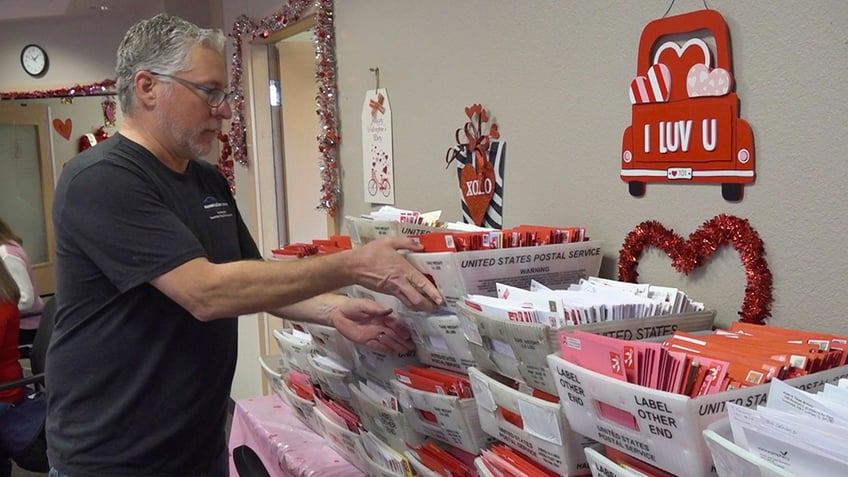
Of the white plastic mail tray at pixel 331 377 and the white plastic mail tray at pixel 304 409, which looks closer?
the white plastic mail tray at pixel 331 377

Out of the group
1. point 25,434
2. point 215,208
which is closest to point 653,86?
point 215,208

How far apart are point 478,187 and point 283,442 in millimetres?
897

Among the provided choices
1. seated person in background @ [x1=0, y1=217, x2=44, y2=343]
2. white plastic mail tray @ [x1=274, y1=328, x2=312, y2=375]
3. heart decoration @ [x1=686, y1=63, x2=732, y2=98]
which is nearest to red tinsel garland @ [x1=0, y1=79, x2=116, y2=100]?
seated person in background @ [x1=0, y1=217, x2=44, y2=343]

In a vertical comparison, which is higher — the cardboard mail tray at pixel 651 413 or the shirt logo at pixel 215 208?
the shirt logo at pixel 215 208

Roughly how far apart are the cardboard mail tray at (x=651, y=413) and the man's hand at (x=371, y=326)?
596mm

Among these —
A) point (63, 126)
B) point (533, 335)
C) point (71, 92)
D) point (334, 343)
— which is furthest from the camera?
point (63, 126)

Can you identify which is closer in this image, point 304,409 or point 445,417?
point 445,417

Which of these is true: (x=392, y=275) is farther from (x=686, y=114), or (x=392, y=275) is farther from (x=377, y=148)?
(x=377, y=148)

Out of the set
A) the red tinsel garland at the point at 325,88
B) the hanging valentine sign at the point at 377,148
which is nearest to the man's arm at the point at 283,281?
the hanging valentine sign at the point at 377,148

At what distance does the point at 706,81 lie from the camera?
1.20 meters

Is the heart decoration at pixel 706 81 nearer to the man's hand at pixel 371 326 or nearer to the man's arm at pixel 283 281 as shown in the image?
the man's arm at pixel 283 281

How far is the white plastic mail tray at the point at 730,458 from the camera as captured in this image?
2.25 feet

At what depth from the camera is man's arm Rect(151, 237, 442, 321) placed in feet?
4.24

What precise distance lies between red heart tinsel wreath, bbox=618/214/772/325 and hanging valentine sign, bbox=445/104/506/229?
45 cm
